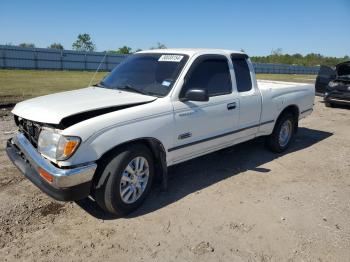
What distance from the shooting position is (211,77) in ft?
16.3

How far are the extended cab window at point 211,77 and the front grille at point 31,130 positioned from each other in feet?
5.81

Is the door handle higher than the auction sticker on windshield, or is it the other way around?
the auction sticker on windshield

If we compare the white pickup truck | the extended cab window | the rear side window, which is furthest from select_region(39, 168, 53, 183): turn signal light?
the rear side window

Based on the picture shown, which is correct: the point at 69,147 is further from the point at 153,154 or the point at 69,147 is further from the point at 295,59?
the point at 295,59

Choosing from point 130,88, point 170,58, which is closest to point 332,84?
point 170,58

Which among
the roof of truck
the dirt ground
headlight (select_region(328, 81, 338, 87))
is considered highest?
the roof of truck

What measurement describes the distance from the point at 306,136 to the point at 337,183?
313 centimetres

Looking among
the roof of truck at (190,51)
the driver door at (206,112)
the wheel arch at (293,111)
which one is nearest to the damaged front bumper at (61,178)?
the driver door at (206,112)

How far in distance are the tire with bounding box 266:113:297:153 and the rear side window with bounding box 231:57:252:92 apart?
1.30m

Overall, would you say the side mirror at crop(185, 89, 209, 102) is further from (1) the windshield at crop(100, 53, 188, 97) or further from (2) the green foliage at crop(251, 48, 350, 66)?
(2) the green foliage at crop(251, 48, 350, 66)

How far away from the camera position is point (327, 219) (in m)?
4.14

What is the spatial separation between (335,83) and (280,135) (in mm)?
7015

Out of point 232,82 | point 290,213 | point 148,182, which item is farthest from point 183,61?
point 290,213

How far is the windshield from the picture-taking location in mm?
4518
